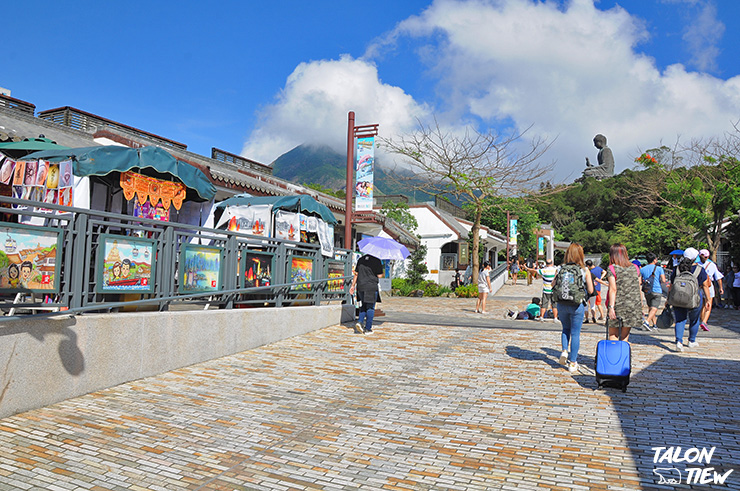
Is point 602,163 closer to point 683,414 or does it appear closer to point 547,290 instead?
point 547,290

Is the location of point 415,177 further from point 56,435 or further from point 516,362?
point 56,435

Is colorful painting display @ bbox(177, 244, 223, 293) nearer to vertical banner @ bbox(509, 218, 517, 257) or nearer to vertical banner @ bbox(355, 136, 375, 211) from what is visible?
vertical banner @ bbox(355, 136, 375, 211)

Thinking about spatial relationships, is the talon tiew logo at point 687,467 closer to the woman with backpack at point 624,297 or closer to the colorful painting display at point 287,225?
the woman with backpack at point 624,297

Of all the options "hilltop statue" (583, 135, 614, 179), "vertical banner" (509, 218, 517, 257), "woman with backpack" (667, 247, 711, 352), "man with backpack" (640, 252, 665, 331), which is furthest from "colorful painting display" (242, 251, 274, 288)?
"hilltop statue" (583, 135, 614, 179)

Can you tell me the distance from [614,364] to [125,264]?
5921mm

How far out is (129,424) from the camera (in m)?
4.78

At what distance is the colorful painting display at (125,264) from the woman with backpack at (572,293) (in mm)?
5395

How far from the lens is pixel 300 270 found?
10328 millimetres

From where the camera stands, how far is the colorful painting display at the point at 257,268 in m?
8.76

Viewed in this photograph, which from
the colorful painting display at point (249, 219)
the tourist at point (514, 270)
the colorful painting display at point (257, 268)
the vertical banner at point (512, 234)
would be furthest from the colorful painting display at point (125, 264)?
the vertical banner at point (512, 234)

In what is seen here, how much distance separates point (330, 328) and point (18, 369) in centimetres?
648

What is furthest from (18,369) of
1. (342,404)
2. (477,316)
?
(477,316)

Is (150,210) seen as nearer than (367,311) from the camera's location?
Yes

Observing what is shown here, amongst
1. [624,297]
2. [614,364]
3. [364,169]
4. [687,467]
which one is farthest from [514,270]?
[687,467]
